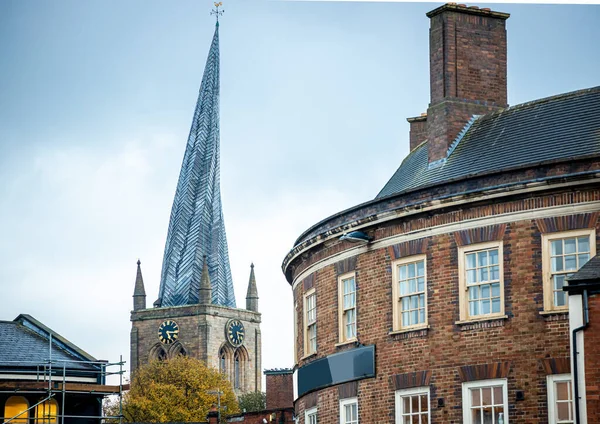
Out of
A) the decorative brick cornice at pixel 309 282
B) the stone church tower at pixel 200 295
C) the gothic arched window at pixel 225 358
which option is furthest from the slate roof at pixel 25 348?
the gothic arched window at pixel 225 358

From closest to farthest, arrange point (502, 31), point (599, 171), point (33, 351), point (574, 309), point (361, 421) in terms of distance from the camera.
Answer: point (574, 309), point (599, 171), point (361, 421), point (502, 31), point (33, 351)

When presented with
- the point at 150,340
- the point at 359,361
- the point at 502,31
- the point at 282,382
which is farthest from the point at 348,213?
the point at 150,340

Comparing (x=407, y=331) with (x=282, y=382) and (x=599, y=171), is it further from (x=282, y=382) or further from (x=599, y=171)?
(x=282, y=382)

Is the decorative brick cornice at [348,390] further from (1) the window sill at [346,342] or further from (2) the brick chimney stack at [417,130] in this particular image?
(2) the brick chimney stack at [417,130]

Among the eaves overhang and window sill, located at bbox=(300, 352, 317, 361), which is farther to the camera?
window sill, located at bbox=(300, 352, 317, 361)

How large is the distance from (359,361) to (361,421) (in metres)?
1.48

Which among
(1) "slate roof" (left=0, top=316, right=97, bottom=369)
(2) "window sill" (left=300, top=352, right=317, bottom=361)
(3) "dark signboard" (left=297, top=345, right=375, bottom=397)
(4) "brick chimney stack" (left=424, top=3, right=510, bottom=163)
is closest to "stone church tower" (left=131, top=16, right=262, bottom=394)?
(1) "slate roof" (left=0, top=316, right=97, bottom=369)

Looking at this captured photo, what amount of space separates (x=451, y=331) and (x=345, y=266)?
4555 millimetres

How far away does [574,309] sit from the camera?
27000 mm

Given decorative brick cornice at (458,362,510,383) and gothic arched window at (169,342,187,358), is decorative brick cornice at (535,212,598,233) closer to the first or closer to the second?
decorative brick cornice at (458,362,510,383)

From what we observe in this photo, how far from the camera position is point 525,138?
3353 cm

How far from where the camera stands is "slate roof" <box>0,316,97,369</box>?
47.1 meters

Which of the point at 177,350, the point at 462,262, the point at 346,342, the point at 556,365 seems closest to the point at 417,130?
the point at 346,342

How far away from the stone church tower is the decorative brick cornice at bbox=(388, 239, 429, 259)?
109863 mm
